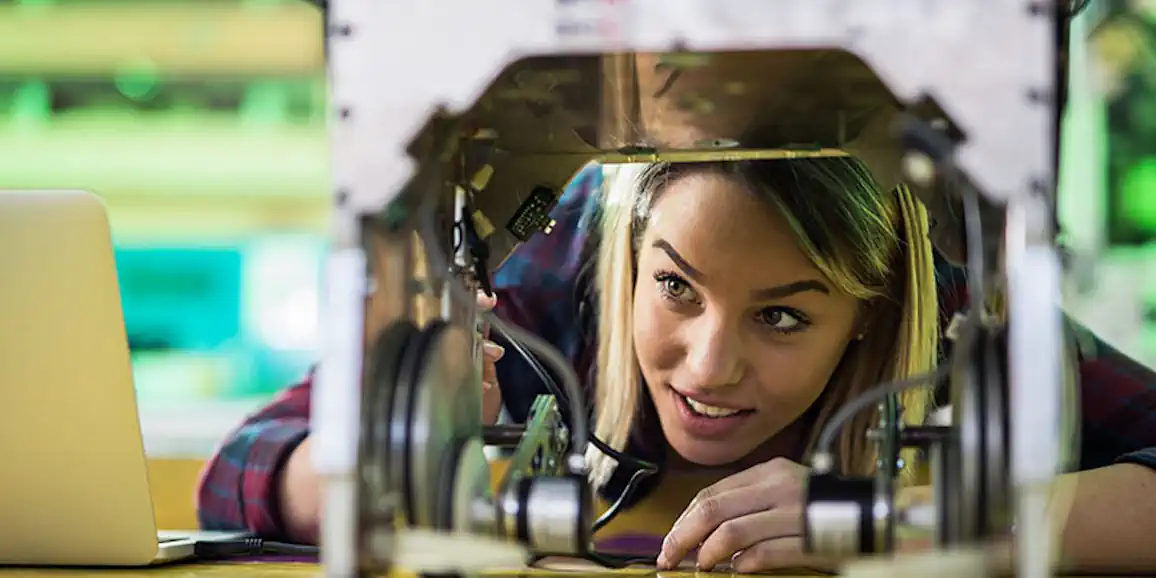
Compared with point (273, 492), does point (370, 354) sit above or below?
above

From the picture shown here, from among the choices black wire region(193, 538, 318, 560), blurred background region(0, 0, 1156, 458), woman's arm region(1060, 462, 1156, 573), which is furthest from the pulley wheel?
blurred background region(0, 0, 1156, 458)

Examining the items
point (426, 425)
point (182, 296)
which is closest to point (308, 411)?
point (426, 425)

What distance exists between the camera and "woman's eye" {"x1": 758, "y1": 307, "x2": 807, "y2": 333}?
1.18 m

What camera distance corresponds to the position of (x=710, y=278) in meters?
1.20

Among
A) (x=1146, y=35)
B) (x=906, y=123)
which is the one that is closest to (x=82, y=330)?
(x=906, y=123)

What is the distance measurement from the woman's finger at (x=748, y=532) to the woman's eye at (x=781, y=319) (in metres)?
0.19

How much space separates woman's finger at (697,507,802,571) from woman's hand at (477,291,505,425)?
214 millimetres

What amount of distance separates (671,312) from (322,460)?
57cm

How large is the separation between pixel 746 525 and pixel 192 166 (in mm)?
2151

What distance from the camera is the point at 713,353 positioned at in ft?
3.95

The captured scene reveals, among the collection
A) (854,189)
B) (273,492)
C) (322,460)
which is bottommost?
(273,492)

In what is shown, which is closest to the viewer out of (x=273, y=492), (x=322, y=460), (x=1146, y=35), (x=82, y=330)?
(x=322, y=460)

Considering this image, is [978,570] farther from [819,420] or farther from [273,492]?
[273,492]

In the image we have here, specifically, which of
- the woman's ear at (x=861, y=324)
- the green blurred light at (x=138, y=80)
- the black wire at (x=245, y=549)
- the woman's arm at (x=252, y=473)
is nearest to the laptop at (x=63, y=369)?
the black wire at (x=245, y=549)
